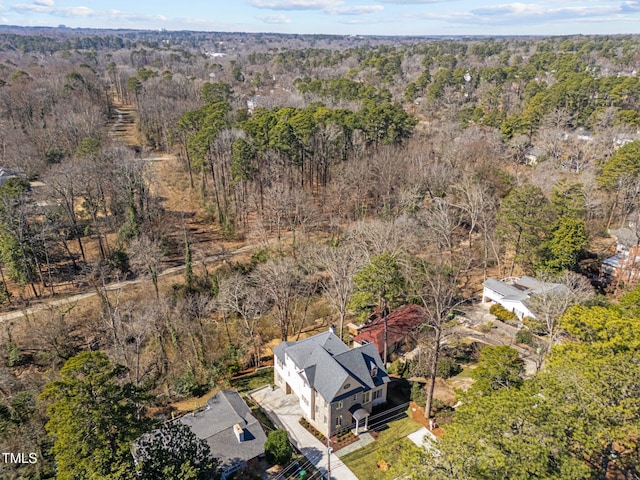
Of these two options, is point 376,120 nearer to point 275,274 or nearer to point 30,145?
point 275,274

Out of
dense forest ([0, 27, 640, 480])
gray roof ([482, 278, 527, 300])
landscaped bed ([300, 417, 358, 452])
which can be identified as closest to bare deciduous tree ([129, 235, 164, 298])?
dense forest ([0, 27, 640, 480])

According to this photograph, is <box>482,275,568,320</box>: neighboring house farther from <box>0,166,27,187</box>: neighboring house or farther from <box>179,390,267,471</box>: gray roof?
<box>0,166,27,187</box>: neighboring house

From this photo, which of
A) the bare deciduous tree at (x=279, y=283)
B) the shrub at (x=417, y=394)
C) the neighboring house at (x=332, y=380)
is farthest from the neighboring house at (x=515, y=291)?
the bare deciduous tree at (x=279, y=283)

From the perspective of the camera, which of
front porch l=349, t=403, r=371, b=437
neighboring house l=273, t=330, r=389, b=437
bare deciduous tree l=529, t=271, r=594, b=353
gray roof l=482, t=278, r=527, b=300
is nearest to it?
neighboring house l=273, t=330, r=389, b=437

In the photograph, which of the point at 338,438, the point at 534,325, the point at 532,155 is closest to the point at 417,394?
the point at 338,438

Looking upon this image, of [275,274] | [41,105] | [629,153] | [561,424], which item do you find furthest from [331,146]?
[41,105]

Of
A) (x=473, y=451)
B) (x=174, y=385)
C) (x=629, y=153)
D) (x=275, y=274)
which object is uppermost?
(x=629, y=153)
